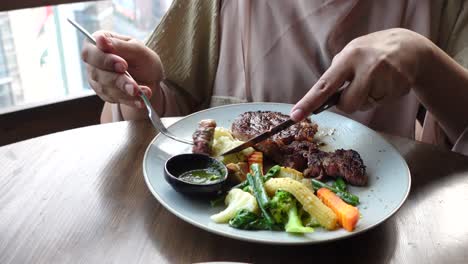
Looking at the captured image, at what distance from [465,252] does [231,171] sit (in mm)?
482

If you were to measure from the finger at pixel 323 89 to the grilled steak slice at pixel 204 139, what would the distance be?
21 cm

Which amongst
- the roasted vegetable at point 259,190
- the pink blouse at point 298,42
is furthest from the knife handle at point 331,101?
the pink blouse at point 298,42

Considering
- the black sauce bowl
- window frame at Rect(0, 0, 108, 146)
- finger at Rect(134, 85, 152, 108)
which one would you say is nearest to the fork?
finger at Rect(134, 85, 152, 108)

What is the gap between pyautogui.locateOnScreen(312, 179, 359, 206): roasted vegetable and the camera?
99 centimetres

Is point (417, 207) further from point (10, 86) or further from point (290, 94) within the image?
point (10, 86)

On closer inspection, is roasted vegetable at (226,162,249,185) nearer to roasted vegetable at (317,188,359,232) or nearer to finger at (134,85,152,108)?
roasted vegetable at (317,188,359,232)

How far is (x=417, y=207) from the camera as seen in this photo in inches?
39.8

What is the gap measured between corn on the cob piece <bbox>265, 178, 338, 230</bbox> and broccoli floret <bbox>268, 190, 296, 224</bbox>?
14 millimetres

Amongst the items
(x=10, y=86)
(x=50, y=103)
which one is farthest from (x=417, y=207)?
(x=10, y=86)

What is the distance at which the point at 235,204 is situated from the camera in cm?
94

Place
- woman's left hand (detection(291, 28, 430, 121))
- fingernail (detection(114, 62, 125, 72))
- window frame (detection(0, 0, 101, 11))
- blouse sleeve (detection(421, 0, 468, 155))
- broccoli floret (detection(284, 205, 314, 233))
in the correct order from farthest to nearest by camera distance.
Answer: window frame (detection(0, 0, 101, 11))
blouse sleeve (detection(421, 0, 468, 155))
fingernail (detection(114, 62, 125, 72))
woman's left hand (detection(291, 28, 430, 121))
broccoli floret (detection(284, 205, 314, 233))

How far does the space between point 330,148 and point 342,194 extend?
253 millimetres

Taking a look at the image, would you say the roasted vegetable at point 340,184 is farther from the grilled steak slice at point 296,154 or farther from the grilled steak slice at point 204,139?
the grilled steak slice at point 204,139

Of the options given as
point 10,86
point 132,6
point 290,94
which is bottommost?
point 10,86
